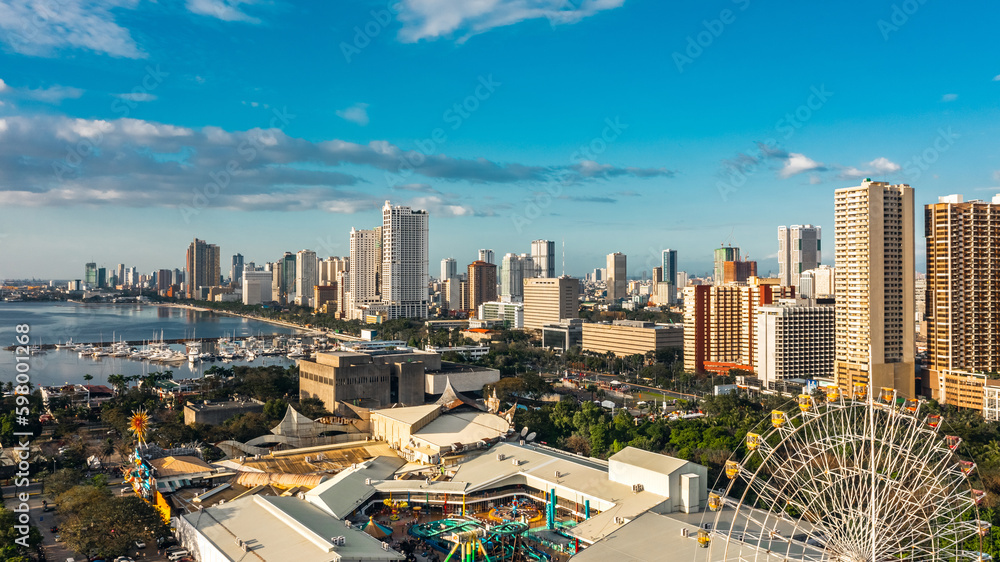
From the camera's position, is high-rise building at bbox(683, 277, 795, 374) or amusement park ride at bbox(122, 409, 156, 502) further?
high-rise building at bbox(683, 277, 795, 374)

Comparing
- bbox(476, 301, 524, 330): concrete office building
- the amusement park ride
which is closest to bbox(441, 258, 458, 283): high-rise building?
bbox(476, 301, 524, 330): concrete office building

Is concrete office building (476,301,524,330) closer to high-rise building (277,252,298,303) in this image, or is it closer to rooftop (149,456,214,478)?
high-rise building (277,252,298,303)

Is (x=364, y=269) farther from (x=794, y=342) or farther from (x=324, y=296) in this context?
(x=794, y=342)

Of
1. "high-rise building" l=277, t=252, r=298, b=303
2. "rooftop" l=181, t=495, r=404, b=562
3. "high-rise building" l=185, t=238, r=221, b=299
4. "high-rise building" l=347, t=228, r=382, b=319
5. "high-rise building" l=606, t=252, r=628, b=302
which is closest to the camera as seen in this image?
"rooftop" l=181, t=495, r=404, b=562

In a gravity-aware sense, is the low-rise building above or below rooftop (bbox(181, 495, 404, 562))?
below

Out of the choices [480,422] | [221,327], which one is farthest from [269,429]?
[221,327]

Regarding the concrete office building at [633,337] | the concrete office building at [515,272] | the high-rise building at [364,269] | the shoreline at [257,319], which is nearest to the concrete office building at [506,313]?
the high-rise building at [364,269]

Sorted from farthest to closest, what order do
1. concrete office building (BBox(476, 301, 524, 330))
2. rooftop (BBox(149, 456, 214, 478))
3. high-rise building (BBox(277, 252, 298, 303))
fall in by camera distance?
high-rise building (BBox(277, 252, 298, 303)) → concrete office building (BBox(476, 301, 524, 330)) → rooftop (BBox(149, 456, 214, 478))

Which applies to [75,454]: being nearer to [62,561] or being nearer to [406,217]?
[62,561]
